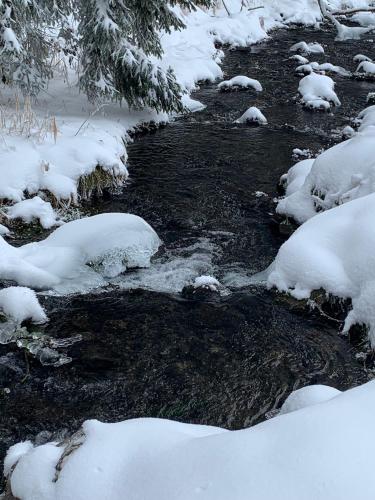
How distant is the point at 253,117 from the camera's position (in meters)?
10.0

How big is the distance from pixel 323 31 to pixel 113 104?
39.1ft

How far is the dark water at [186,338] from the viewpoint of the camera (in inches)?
151

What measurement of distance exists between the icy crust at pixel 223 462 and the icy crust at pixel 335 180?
4.04 m

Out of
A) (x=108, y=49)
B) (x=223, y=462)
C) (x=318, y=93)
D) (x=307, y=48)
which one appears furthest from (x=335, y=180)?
(x=307, y=48)

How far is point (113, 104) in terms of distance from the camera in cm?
967

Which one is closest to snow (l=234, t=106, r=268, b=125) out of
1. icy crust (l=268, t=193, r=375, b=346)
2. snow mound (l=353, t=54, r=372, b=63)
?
icy crust (l=268, t=193, r=375, b=346)

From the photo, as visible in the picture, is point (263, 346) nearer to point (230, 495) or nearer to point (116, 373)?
point (116, 373)

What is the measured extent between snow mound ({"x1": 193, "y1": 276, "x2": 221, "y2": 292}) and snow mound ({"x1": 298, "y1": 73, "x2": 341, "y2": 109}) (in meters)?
6.83

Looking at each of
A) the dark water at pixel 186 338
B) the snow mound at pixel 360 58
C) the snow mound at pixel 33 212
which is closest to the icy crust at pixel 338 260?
the dark water at pixel 186 338

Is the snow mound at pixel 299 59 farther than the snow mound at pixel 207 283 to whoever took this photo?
Yes

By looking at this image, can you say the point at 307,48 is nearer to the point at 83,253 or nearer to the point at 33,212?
the point at 33,212

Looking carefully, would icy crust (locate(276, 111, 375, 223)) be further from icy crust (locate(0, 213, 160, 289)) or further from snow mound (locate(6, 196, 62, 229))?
snow mound (locate(6, 196, 62, 229))

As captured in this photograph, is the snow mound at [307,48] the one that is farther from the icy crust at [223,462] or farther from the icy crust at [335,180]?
the icy crust at [223,462]

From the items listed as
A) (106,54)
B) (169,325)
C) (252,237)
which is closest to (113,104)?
(106,54)
